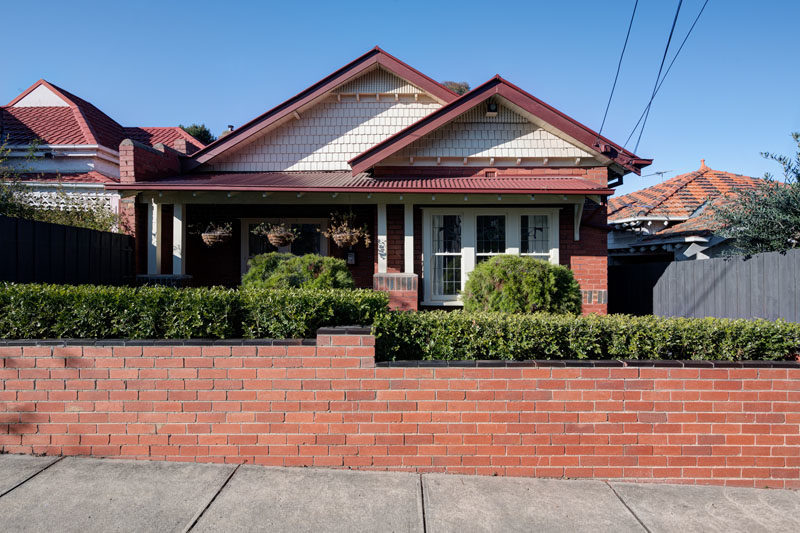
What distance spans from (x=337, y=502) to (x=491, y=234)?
22.1ft

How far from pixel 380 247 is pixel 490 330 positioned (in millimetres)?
4983

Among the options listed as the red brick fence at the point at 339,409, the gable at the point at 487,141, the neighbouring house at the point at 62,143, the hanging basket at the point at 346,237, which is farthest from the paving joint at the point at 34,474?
the gable at the point at 487,141

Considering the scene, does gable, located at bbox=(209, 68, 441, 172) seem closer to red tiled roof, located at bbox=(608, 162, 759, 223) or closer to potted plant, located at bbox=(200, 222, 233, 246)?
potted plant, located at bbox=(200, 222, 233, 246)

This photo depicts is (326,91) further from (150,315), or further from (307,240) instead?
(150,315)

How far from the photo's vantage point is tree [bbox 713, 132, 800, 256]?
6.63m

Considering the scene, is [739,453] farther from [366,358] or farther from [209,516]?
[209,516]

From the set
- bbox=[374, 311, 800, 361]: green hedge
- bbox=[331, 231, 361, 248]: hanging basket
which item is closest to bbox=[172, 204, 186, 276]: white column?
bbox=[331, 231, 361, 248]: hanging basket

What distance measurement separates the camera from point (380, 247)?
9461 millimetres

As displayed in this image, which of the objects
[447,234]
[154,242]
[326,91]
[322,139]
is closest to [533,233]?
[447,234]

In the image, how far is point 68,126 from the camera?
14.1 meters

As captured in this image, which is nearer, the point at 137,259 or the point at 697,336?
the point at 697,336

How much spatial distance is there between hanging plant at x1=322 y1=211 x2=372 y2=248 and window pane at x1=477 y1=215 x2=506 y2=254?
2.18 m

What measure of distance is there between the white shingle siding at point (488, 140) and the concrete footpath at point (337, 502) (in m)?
6.97

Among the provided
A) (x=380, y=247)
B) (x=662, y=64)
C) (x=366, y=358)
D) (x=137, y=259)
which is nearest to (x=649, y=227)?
(x=662, y=64)
